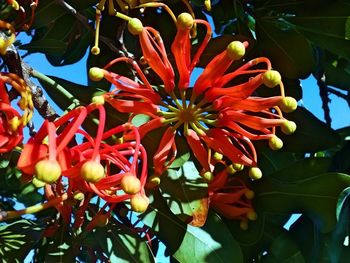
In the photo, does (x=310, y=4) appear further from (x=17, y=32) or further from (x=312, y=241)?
(x=17, y=32)

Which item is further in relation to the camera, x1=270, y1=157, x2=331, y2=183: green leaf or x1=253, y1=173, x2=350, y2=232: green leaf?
x1=270, y1=157, x2=331, y2=183: green leaf

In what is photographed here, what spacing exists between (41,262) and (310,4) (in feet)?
2.63

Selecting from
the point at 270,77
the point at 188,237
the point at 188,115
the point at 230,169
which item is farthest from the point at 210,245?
the point at 270,77

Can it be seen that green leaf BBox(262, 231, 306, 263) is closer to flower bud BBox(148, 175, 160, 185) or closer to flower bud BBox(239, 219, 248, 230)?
flower bud BBox(239, 219, 248, 230)

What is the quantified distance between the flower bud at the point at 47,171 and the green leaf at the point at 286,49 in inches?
25.1

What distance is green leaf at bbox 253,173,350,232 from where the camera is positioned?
1148 millimetres

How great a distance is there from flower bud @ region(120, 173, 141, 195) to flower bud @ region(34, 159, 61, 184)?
0.09 metres

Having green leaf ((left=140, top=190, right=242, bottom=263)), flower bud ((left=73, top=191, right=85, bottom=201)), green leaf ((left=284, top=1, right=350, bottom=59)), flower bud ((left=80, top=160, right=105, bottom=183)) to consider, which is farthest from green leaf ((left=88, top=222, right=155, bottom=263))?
green leaf ((left=284, top=1, right=350, bottom=59))

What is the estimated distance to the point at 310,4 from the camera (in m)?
1.35

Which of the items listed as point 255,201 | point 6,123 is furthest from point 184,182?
point 6,123

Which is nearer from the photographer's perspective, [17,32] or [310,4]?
[17,32]

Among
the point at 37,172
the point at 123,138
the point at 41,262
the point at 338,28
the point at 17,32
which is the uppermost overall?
the point at 338,28

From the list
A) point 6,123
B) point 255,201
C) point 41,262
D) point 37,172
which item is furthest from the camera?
point 41,262

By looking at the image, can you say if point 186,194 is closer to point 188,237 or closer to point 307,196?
point 188,237
